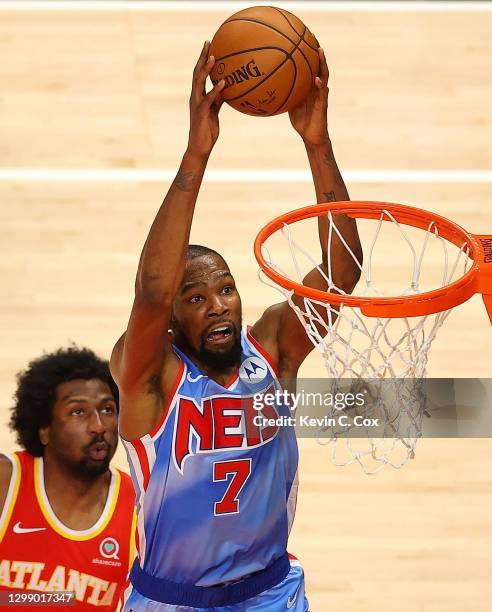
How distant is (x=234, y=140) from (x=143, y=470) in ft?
16.2

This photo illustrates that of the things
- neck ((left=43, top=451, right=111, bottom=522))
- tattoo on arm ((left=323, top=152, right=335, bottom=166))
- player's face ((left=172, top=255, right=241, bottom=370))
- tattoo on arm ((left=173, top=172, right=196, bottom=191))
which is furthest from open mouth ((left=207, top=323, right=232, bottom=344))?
neck ((left=43, top=451, right=111, bottom=522))

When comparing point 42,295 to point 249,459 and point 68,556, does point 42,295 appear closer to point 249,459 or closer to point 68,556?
point 68,556

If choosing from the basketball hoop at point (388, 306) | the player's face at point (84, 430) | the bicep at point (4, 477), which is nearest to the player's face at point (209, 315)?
the basketball hoop at point (388, 306)

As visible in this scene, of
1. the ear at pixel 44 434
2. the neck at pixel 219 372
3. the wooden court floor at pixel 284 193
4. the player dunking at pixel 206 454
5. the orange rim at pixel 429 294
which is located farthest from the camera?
the wooden court floor at pixel 284 193

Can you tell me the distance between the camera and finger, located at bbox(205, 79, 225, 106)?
443 cm

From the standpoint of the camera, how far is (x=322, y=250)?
490 centimetres

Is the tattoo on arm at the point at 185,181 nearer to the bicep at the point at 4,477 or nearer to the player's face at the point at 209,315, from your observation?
the player's face at the point at 209,315

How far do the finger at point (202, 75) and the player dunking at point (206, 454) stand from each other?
0.07 ft

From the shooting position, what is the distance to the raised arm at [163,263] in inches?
173

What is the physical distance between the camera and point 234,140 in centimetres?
929

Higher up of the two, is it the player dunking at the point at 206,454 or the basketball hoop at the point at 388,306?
the basketball hoop at the point at 388,306

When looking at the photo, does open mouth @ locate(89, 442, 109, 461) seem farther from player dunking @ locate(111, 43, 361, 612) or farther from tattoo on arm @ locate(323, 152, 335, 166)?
tattoo on arm @ locate(323, 152, 335, 166)

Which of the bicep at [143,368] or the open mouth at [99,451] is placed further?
the open mouth at [99,451]

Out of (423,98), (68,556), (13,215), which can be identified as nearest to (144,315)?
(68,556)
